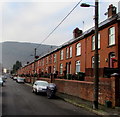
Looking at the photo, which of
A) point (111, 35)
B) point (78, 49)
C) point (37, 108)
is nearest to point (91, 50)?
point (111, 35)

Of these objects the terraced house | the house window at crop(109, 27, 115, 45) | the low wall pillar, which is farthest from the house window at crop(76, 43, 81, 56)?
the low wall pillar

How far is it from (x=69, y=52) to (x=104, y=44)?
13024mm

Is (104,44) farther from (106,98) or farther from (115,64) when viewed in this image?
(106,98)

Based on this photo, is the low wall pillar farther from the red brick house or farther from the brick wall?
the red brick house

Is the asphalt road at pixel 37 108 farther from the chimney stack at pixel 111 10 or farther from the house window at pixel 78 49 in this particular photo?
the house window at pixel 78 49

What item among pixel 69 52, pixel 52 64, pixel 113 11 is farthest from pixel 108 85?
pixel 52 64

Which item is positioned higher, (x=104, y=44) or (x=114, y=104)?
(x=104, y=44)

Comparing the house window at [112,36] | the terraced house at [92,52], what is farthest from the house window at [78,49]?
the house window at [112,36]

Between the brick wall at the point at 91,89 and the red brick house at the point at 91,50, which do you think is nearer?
the brick wall at the point at 91,89

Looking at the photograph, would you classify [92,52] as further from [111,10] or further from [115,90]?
[115,90]

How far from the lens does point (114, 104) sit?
48.5 feet

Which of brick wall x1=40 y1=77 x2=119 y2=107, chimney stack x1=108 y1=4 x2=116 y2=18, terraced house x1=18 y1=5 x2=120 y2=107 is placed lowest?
brick wall x1=40 y1=77 x2=119 y2=107

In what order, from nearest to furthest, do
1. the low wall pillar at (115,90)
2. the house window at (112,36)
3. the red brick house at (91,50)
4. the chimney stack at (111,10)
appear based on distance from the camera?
1. the low wall pillar at (115,90)
2. the red brick house at (91,50)
3. the house window at (112,36)
4. the chimney stack at (111,10)

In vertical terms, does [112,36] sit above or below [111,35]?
below
